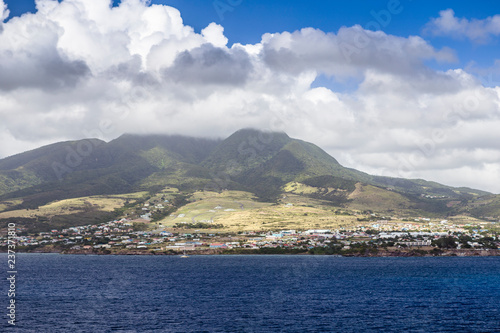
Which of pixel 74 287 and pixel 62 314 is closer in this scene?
pixel 62 314

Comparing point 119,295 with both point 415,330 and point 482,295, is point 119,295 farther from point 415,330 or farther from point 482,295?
point 482,295

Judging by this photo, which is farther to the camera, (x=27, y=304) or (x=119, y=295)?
(x=119, y=295)

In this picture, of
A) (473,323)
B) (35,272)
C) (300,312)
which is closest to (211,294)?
(300,312)

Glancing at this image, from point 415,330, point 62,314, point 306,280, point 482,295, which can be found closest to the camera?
point 415,330

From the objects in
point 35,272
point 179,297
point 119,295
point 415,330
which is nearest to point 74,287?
point 119,295

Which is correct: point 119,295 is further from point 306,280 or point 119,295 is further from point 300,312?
point 306,280

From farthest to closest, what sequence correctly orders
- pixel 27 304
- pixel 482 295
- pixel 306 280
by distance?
pixel 306 280 < pixel 482 295 < pixel 27 304
